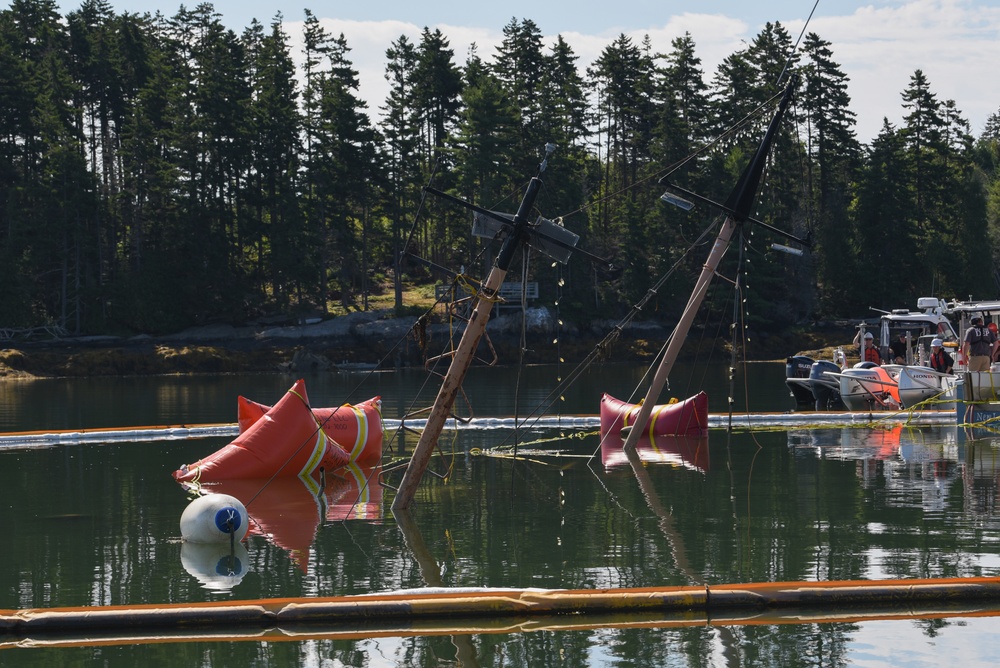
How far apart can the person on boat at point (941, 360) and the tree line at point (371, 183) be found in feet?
149

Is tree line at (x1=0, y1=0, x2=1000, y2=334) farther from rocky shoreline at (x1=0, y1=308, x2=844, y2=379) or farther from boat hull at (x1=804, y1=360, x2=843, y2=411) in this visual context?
boat hull at (x1=804, y1=360, x2=843, y2=411)

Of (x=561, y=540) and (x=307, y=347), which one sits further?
(x=307, y=347)

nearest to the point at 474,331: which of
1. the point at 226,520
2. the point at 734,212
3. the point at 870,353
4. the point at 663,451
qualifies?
the point at 226,520

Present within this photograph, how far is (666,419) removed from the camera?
29391 millimetres

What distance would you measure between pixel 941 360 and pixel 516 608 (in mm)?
27994

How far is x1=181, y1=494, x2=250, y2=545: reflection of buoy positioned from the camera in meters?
16.8

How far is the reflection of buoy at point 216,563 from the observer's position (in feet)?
48.3

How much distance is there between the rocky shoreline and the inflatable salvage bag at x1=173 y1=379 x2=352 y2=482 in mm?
53550

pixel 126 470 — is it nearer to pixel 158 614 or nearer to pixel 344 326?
pixel 158 614

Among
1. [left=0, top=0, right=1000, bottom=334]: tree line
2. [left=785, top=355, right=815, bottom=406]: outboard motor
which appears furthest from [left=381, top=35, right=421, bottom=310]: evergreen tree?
[left=785, top=355, right=815, bottom=406]: outboard motor

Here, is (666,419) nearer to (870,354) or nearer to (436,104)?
(870,354)

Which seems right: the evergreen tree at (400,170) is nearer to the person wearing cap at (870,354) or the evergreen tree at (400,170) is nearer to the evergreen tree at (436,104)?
the evergreen tree at (436,104)

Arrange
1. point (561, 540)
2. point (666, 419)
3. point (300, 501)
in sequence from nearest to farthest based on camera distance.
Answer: point (561, 540), point (300, 501), point (666, 419)

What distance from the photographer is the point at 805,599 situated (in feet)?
42.1
